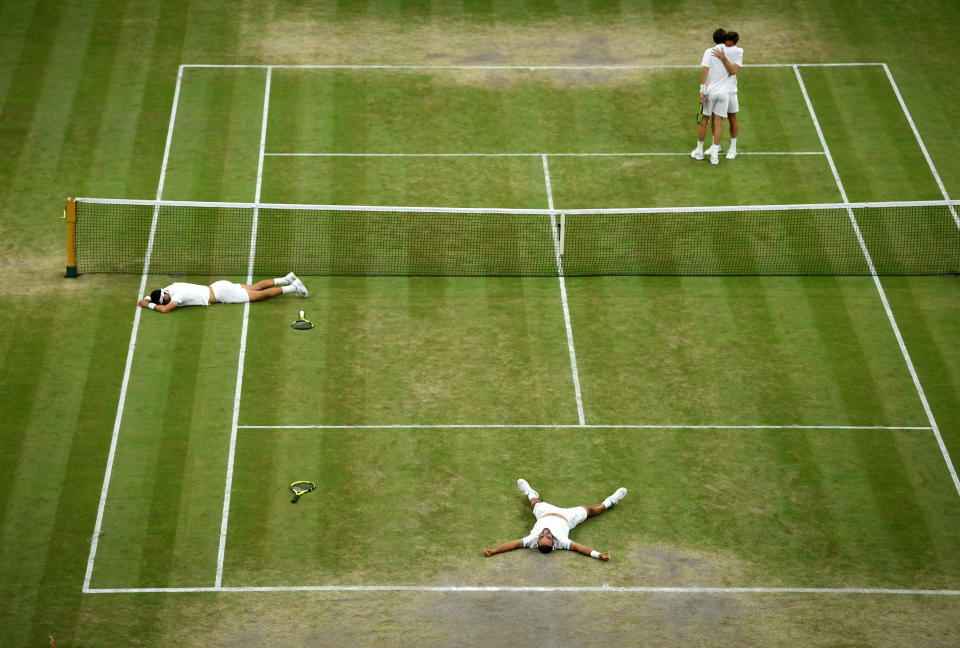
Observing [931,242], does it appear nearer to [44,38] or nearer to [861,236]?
[861,236]

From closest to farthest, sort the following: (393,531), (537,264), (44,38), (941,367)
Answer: (393,531) < (941,367) < (537,264) < (44,38)

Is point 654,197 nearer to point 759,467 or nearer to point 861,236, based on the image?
point 861,236

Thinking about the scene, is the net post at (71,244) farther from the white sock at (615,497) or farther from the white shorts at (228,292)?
the white sock at (615,497)

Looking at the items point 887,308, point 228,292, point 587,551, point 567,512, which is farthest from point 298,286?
point 887,308

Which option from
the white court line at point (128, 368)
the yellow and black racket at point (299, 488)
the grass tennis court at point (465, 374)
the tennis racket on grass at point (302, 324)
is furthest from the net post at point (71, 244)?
the yellow and black racket at point (299, 488)

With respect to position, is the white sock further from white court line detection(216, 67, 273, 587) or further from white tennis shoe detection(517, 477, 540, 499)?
white court line detection(216, 67, 273, 587)

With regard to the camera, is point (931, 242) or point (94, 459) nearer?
point (94, 459)

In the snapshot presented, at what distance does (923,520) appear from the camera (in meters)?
20.2

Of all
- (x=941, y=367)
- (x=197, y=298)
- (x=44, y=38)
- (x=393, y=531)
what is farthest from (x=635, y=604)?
(x=44, y=38)

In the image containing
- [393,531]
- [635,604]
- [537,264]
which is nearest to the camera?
[635,604]

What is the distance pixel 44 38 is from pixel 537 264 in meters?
13.2

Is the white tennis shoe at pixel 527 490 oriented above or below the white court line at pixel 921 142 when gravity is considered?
below

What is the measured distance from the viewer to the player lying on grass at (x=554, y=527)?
19469 mm

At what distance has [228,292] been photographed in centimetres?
2420
